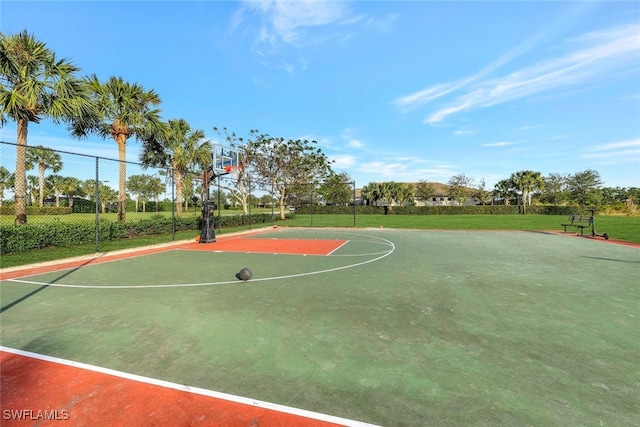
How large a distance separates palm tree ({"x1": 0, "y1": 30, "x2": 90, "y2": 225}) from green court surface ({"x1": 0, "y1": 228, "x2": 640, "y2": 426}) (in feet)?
23.7

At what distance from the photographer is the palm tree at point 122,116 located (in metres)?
16.5

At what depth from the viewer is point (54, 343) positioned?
3.57m

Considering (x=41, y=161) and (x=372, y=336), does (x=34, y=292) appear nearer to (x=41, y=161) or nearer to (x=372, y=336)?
(x=372, y=336)

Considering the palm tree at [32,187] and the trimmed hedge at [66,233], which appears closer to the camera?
the trimmed hedge at [66,233]

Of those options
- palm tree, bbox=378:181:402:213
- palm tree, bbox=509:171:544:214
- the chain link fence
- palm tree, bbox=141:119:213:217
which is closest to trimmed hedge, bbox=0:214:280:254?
the chain link fence

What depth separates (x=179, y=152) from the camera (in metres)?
24.5

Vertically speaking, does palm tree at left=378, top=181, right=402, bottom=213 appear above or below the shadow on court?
above

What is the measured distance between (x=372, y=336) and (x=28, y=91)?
52.0ft

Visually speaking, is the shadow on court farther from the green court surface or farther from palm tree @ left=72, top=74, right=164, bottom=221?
palm tree @ left=72, top=74, right=164, bottom=221

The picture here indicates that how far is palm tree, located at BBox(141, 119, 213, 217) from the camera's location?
2358 centimetres

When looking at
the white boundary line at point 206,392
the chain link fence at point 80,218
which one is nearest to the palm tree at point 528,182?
the chain link fence at point 80,218

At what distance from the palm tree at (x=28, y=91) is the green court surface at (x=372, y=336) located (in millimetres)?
7230

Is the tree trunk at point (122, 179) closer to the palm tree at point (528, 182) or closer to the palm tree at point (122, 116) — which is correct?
the palm tree at point (122, 116)

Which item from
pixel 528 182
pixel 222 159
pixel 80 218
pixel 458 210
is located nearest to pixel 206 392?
pixel 222 159
